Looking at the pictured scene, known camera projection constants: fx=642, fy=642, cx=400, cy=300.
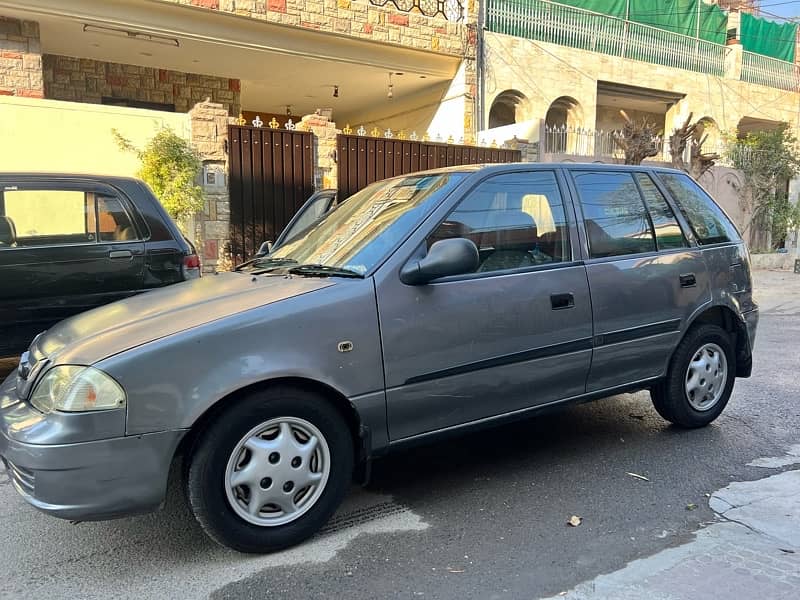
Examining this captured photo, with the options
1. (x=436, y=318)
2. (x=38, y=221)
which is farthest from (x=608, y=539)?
(x=38, y=221)

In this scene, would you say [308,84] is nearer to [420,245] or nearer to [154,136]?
[154,136]

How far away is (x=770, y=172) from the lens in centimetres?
1753

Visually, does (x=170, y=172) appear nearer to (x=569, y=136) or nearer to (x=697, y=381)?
(x=697, y=381)

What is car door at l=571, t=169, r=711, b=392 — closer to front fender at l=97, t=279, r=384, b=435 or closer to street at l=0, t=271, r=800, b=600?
street at l=0, t=271, r=800, b=600

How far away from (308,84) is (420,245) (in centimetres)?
1500

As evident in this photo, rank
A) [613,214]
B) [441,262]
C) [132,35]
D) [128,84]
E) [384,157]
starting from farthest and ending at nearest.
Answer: [128,84] → [132,35] → [384,157] → [613,214] → [441,262]

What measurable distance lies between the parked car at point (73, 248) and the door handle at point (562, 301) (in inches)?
142

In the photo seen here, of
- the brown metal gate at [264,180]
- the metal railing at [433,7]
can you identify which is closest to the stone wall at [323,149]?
the brown metal gate at [264,180]

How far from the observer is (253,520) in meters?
2.90

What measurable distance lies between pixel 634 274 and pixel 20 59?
1195 cm

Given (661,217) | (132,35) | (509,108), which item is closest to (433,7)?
(509,108)

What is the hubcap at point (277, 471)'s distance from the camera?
9.35 ft

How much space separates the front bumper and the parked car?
297cm

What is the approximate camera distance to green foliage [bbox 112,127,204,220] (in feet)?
30.9
